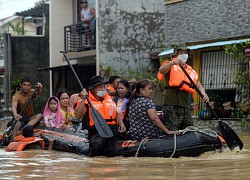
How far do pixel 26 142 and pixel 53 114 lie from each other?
1.22 m

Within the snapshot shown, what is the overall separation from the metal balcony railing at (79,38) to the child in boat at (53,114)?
9.00 m

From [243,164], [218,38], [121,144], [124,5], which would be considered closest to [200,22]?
[218,38]

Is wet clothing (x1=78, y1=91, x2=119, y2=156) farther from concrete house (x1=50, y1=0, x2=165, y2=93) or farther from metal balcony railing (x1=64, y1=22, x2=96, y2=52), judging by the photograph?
metal balcony railing (x1=64, y1=22, x2=96, y2=52)

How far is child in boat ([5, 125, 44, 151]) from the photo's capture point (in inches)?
426

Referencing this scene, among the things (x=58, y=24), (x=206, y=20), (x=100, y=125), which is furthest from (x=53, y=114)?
(x=58, y=24)

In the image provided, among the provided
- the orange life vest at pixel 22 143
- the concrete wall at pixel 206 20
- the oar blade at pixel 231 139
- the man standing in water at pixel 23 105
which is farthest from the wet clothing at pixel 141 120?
the concrete wall at pixel 206 20

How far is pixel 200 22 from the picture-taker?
58.7 ft

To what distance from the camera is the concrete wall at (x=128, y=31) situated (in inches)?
766

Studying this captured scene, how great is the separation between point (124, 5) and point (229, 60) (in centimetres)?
450

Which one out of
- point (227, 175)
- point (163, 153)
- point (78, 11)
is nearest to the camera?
point (227, 175)

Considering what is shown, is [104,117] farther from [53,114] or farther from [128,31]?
[128,31]

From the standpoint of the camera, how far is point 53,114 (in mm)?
11977

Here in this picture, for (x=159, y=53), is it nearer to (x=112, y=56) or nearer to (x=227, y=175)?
(x=112, y=56)

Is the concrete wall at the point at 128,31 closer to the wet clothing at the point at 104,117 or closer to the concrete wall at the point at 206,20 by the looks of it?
the concrete wall at the point at 206,20
